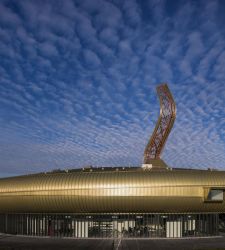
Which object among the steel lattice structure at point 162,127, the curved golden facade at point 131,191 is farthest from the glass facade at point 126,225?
the steel lattice structure at point 162,127

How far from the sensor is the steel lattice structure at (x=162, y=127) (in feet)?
211

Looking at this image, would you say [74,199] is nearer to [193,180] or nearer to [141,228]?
[141,228]

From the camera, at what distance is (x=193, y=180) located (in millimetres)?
53531

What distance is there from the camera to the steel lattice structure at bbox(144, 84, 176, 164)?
6438 centimetres

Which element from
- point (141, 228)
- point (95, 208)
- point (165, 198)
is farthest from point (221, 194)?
point (95, 208)

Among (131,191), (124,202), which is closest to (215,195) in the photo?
(131,191)

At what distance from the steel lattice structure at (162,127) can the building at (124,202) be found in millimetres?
7191

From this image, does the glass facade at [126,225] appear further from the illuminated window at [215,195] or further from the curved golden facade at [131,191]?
the illuminated window at [215,195]

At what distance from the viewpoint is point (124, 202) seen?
172 ft

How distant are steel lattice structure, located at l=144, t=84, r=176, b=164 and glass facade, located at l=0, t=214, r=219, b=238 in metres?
12.2

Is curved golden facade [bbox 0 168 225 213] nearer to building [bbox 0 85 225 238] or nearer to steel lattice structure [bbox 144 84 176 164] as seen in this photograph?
building [bbox 0 85 225 238]

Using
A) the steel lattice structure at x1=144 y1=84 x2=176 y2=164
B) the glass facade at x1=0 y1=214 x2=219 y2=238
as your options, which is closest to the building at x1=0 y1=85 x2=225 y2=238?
the glass facade at x1=0 y1=214 x2=219 y2=238

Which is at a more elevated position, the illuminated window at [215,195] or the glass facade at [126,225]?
the illuminated window at [215,195]

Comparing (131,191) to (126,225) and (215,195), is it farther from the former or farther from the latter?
(215,195)
